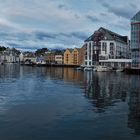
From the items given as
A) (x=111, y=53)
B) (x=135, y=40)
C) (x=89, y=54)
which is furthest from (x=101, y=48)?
(x=135, y=40)

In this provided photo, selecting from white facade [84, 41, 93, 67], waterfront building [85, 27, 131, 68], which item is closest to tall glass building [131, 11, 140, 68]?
waterfront building [85, 27, 131, 68]

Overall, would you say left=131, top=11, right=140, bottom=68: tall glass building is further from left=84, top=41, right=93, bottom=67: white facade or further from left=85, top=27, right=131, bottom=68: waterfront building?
left=84, top=41, right=93, bottom=67: white facade

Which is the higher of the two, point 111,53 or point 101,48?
point 101,48

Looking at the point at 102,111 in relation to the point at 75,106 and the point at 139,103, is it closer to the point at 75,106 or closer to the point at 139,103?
the point at 75,106

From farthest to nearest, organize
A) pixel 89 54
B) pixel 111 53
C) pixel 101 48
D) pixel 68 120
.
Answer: pixel 89 54
pixel 111 53
pixel 101 48
pixel 68 120

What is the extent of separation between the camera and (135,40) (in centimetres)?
12544

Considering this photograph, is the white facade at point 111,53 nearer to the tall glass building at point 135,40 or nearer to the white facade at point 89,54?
the white facade at point 89,54

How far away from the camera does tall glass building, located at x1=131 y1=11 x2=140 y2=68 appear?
123 m

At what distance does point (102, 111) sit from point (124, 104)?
534cm

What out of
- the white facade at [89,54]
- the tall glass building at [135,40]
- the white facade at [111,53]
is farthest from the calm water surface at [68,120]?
the white facade at [89,54]

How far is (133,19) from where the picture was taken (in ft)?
407

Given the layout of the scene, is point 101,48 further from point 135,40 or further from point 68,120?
point 68,120

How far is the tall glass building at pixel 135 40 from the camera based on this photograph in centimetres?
12306

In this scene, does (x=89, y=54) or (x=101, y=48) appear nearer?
(x=101, y=48)
